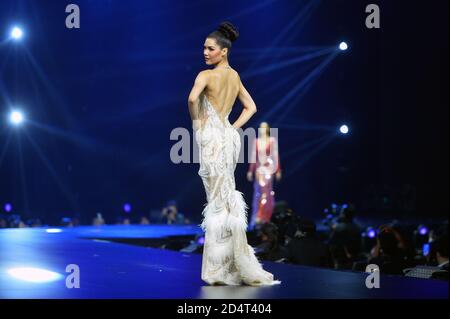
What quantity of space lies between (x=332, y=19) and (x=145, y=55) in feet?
11.9

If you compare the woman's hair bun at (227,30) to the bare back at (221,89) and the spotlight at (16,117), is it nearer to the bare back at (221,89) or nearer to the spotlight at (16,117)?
the bare back at (221,89)

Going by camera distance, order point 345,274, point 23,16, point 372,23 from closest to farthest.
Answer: point 345,274 → point 23,16 → point 372,23

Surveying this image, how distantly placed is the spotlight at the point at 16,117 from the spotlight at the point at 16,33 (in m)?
1.28

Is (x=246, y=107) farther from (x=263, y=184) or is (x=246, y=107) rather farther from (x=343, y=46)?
(x=343, y=46)

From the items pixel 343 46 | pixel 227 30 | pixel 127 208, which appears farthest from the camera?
pixel 127 208

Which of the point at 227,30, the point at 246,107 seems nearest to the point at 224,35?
the point at 227,30

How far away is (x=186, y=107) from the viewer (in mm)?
14211

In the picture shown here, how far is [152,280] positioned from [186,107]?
949 centimetres

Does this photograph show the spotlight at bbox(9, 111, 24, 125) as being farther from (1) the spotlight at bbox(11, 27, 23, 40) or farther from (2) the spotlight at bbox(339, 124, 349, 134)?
(2) the spotlight at bbox(339, 124, 349, 134)

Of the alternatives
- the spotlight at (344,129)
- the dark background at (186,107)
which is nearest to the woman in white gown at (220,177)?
the dark background at (186,107)

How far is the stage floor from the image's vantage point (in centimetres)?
417
